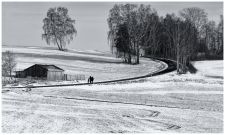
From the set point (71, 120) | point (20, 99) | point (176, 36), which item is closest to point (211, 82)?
Answer: point (176, 36)

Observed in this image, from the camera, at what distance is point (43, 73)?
61.1 metres

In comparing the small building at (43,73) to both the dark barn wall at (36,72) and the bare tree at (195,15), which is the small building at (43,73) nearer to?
the dark barn wall at (36,72)

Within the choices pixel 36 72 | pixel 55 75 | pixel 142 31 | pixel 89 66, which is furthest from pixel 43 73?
pixel 142 31

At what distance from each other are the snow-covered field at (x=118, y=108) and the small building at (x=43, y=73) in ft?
39.5

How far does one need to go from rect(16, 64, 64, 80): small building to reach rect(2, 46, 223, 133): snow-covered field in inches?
474

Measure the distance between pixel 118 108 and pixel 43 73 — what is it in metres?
27.5

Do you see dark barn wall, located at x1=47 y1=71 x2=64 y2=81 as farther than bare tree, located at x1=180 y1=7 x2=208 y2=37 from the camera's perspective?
No

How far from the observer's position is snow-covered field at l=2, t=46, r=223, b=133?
91.6 ft

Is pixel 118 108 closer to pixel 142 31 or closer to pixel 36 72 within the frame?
pixel 36 72

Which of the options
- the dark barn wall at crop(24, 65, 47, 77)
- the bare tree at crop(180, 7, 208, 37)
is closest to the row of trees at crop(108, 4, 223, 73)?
the bare tree at crop(180, 7, 208, 37)

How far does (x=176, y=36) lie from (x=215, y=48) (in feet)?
148

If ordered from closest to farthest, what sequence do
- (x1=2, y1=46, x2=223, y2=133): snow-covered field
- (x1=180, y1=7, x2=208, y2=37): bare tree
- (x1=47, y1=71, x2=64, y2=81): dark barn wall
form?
(x1=2, y1=46, x2=223, y2=133): snow-covered field < (x1=47, y1=71, x2=64, y2=81): dark barn wall < (x1=180, y1=7, x2=208, y2=37): bare tree

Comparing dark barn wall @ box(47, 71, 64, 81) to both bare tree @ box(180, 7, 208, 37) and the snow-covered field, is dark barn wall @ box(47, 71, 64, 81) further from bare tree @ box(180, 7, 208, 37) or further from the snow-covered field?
bare tree @ box(180, 7, 208, 37)

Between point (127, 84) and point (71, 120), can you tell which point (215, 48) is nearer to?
point (127, 84)
